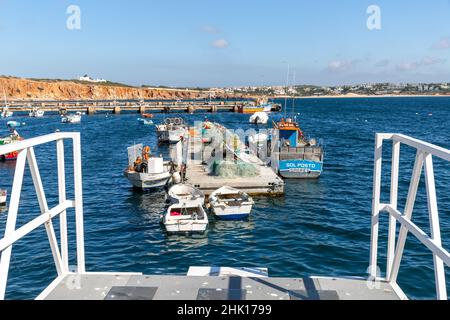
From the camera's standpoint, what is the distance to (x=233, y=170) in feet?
102

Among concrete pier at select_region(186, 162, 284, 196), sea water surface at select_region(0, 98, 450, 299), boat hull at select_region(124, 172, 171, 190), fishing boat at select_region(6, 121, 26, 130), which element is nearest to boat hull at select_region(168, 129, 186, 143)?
sea water surface at select_region(0, 98, 450, 299)

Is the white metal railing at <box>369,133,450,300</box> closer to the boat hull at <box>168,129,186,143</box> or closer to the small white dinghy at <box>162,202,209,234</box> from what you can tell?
the small white dinghy at <box>162,202,209,234</box>

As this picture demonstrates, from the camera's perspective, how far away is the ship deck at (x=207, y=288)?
232 inches

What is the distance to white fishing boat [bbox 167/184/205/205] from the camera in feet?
80.3

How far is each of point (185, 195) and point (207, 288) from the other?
19.5m

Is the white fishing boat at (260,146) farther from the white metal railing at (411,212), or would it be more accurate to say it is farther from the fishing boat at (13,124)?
the fishing boat at (13,124)

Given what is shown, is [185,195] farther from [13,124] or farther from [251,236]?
[13,124]

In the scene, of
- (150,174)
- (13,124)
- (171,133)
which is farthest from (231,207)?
(13,124)

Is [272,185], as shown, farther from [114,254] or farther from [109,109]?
[109,109]

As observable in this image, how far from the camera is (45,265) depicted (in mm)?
18750

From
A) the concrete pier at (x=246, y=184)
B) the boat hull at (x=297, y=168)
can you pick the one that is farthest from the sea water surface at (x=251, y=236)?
the boat hull at (x=297, y=168)

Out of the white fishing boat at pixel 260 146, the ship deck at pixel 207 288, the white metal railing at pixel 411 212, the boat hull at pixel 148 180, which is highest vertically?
the white metal railing at pixel 411 212

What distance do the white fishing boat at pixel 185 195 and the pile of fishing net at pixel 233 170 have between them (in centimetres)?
526

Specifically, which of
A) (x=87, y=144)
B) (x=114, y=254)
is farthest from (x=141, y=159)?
(x=87, y=144)
